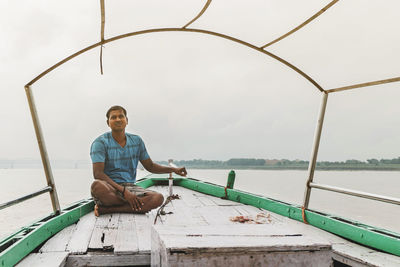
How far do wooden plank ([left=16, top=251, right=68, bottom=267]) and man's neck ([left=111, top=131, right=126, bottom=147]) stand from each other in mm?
1513

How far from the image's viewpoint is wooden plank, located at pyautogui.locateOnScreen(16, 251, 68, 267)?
1428 mm

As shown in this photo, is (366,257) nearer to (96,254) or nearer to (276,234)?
(276,234)

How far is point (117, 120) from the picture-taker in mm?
2852

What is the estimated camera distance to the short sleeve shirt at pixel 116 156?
282 centimetres

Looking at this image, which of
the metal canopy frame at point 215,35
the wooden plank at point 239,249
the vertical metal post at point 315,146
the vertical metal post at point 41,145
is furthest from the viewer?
the vertical metal post at point 315,146

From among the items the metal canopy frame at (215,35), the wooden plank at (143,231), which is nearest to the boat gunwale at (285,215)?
the metal canopy frame at (215,35)

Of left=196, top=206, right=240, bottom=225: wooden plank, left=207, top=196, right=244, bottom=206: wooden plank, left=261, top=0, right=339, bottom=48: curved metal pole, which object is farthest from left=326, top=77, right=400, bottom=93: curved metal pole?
left=207, top=196, right=244, bottom=206: wooden plank

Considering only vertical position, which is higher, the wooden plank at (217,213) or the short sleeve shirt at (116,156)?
the short sleeve shirt at (116,156)

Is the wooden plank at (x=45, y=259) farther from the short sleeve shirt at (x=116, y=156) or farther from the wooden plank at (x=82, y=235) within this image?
the short sleeve shirt at (x=116, y=156)

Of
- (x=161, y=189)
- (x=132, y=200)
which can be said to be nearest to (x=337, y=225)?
(x=132, y=200)

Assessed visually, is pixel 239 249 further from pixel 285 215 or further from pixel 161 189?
pixel 161 189

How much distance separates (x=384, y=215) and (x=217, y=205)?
23.7 ft

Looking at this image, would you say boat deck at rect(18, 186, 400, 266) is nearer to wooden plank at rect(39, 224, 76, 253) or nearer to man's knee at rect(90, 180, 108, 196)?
wooden plank at rect(39, 224, 76, 253)

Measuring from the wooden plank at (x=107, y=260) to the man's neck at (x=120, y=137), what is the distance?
1.54 m
